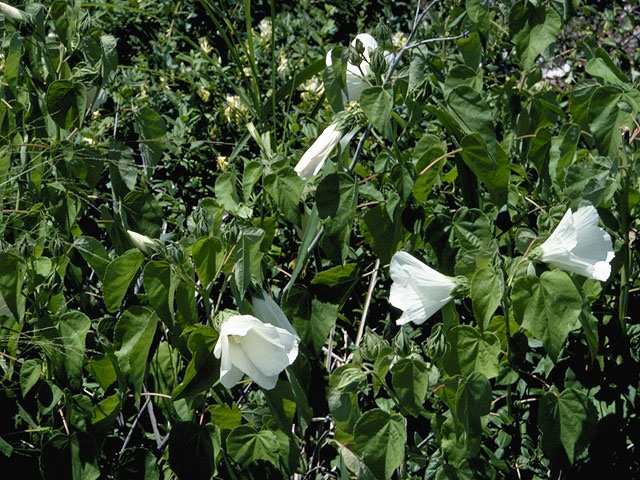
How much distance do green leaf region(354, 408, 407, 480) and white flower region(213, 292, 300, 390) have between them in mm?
153

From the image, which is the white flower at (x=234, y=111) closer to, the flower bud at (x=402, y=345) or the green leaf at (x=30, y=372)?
the green leaf at (x=30, y=372)

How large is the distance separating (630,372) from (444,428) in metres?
0.46

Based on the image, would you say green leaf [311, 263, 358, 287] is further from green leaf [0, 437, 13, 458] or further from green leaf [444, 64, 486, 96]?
green leaf [0, 437, 13, 458]

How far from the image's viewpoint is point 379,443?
1.39 metres

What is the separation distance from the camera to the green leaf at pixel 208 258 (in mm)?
1341

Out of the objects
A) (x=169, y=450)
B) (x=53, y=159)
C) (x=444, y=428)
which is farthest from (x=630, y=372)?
(x=53, y=159)

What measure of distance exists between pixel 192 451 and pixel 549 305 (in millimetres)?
621

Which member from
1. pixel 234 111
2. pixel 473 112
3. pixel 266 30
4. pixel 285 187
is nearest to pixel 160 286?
pixel 285 187

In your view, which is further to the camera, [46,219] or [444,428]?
[46,219]

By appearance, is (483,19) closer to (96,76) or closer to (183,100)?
(96,76)

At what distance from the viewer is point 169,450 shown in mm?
1476

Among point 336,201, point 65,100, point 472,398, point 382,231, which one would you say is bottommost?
point 472,398

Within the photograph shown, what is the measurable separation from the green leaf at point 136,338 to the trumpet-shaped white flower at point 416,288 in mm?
376

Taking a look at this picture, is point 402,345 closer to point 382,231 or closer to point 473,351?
point 473,351
